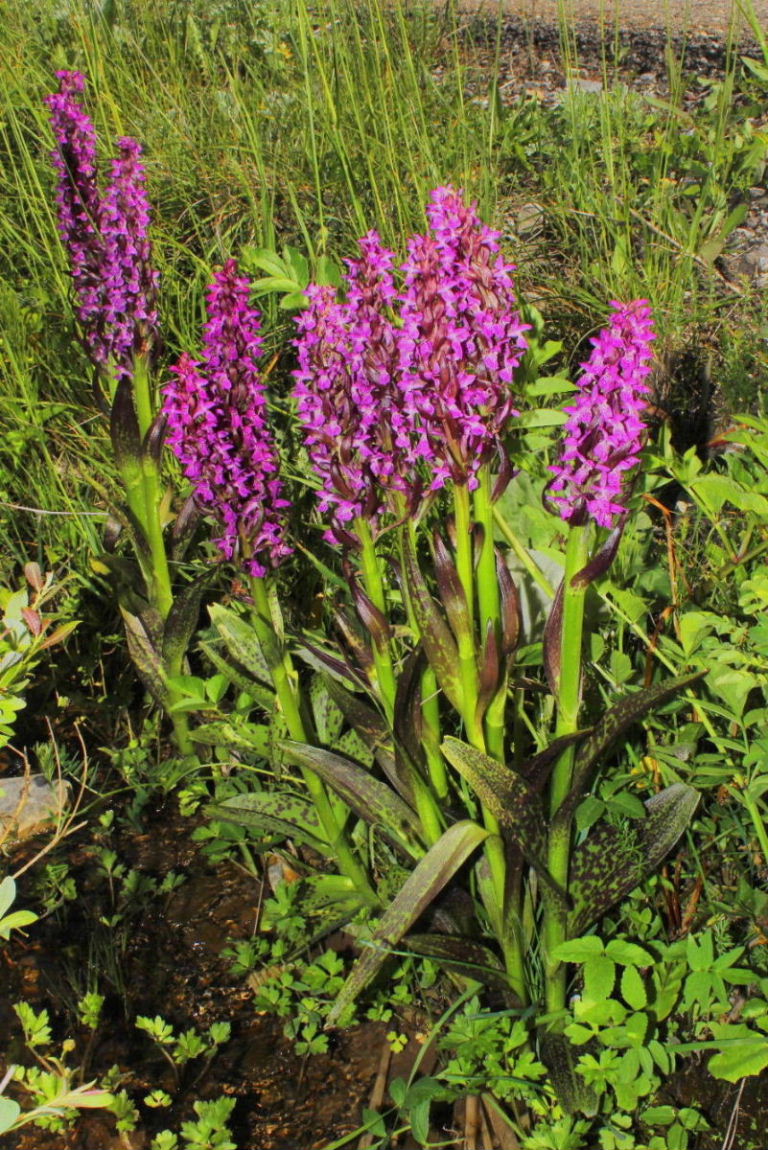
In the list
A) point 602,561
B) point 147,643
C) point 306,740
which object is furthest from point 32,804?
point 602,561

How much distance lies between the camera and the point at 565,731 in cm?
164

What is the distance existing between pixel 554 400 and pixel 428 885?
1.52m

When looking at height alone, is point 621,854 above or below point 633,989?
above

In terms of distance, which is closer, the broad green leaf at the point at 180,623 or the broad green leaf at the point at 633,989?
the broad green leaf at the point at 633,989

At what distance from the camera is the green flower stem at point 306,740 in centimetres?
192

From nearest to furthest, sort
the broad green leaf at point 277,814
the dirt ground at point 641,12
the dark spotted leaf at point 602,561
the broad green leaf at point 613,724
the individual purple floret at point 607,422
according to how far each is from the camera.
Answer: the individual purple floret at point 607,422 → the dark spotted leaf at point 602,561 → the broad green leaf at point 613,724 → the broad green leaf at point 277,814 → the dirt ground at point 641,12

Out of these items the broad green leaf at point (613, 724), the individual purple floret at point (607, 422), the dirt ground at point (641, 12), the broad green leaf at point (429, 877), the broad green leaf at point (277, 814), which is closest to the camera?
the individual purple floret at point (607, 422)

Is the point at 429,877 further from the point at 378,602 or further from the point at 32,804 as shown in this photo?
the point at 32,804

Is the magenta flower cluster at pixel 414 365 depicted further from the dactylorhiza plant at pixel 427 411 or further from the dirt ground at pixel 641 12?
the dirt ground at pixel 641 12

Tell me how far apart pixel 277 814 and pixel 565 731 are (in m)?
0.73

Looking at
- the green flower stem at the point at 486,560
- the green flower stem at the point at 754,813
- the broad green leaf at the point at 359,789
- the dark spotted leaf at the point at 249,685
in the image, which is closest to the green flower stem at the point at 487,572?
the green flower stem at the point at 486,560

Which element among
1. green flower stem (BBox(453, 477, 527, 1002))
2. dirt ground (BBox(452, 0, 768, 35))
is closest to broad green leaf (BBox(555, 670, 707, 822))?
green flower stem (BBox(453, 477, 527, 1002))

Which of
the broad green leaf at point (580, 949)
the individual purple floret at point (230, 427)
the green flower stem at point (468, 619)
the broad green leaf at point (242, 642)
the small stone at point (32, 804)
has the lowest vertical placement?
the small stone at point (32, 804)

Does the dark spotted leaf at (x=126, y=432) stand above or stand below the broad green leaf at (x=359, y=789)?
above
